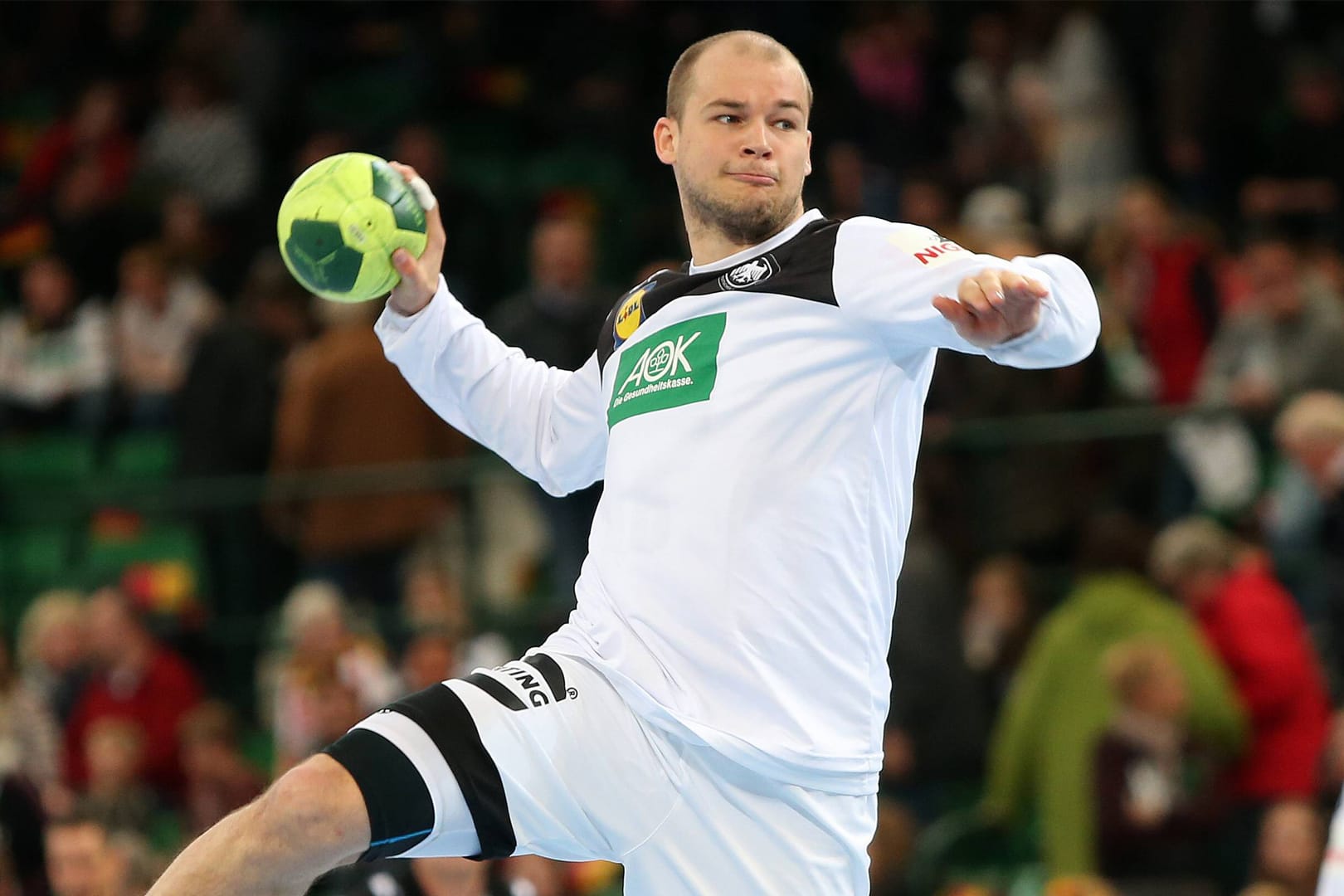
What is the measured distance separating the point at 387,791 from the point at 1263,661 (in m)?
5.91

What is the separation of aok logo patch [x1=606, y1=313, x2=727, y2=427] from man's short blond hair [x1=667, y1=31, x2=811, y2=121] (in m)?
0.64

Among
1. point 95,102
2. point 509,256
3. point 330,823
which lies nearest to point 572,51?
point 509,256

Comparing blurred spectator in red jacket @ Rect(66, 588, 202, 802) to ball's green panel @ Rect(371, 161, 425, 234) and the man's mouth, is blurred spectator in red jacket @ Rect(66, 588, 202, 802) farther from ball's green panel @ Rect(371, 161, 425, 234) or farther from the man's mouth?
the man's mouth

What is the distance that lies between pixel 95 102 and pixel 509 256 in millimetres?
4488

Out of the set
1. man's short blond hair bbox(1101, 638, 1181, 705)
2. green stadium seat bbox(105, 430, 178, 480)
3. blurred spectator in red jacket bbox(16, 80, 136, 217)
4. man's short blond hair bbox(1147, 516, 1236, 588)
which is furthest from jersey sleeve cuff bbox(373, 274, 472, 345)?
blurred spectator in red jacket bbox(16, 80, 136, 217)

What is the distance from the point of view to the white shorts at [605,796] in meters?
4.64

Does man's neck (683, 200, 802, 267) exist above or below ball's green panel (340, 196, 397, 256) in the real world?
below

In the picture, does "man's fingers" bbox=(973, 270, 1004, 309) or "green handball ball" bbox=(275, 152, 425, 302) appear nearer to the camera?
"man's fingers" bbox=(973, 270, 1004, 309)

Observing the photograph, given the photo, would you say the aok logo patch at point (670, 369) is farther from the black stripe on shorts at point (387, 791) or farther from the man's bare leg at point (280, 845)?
the man's bare leg at point (280, 845)

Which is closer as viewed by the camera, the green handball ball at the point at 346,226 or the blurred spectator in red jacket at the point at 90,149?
the green handball ball at the point at 346,226

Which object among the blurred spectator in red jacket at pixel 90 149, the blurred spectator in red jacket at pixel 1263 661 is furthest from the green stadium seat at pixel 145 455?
the blurred spectator in red jacket at pixel 1263 661

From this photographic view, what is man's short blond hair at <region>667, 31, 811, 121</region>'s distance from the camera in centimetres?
520

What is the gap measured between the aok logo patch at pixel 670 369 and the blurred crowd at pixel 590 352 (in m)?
2.97

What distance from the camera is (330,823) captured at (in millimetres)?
4414
